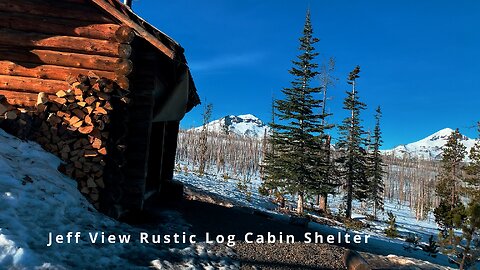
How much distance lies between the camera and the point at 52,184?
18.4 ft

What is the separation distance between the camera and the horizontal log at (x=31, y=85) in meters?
7.16

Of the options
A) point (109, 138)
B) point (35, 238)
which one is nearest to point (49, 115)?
point (109, 138)

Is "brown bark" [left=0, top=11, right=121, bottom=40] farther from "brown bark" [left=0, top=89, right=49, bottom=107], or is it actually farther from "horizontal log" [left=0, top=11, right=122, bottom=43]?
"brown bark" [left=0, top=89, right=49, bottom=107]

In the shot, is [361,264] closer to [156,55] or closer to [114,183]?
[114,183]

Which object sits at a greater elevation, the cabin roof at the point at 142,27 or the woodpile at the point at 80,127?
the cabin roof at the point at 142,27

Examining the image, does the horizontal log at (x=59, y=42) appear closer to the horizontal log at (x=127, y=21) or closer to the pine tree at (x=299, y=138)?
the horizontal log at (x=127, y=21)

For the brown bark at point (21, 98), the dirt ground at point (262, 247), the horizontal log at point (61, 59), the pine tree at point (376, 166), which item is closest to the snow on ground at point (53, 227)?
the dirt ground at point (262, 247)

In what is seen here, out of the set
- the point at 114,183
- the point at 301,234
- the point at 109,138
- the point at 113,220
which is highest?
the point at 109,138

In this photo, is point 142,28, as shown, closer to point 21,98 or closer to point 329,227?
point 21,98

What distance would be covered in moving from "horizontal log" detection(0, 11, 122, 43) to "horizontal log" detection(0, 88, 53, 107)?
53.0 inches

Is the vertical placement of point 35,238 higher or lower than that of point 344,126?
lower

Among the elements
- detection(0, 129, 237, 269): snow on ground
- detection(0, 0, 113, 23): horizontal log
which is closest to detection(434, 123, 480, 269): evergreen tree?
detection(0, 129, 237, 269): snow on ground

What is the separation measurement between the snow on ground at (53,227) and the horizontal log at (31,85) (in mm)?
1489

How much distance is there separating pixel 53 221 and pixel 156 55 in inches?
164
